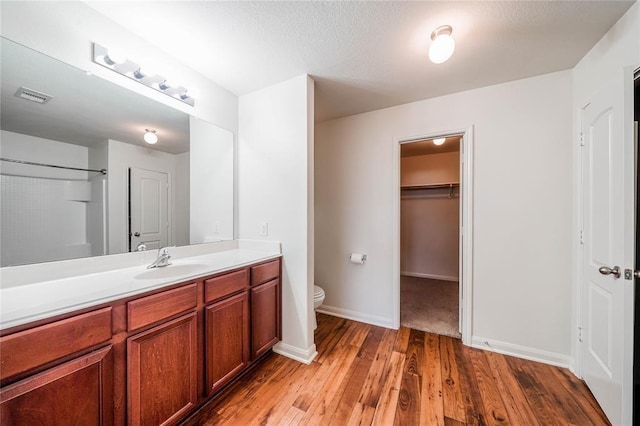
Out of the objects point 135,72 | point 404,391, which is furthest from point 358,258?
point 135,72

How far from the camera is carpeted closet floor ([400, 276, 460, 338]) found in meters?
2.50

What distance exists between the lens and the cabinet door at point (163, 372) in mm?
1091

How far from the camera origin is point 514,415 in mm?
1406

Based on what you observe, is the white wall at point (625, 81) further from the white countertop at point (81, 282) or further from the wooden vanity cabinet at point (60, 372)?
the wooden vanity cabinet at point (60, 372)

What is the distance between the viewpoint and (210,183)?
2102 mm

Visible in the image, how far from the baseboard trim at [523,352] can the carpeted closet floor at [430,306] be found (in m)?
0.23

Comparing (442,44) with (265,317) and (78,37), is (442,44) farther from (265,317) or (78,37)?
(265,317)

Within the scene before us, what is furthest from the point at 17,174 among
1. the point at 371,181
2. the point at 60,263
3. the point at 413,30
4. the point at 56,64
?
the point at 371,181

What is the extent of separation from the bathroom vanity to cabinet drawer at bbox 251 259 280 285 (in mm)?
12

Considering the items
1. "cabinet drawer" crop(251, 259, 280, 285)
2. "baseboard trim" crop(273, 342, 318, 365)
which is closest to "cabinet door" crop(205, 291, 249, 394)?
"cabinet drawer" crop(251, 259, 280, 285)

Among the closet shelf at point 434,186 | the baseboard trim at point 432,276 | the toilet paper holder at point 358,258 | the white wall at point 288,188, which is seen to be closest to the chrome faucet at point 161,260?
the white wall at point 288,188

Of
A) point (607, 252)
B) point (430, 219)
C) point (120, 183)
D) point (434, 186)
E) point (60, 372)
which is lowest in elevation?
point (60, 372)

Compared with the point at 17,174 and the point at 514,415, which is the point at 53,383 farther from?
the point at 514,415

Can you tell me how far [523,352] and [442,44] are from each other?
2477 mm
